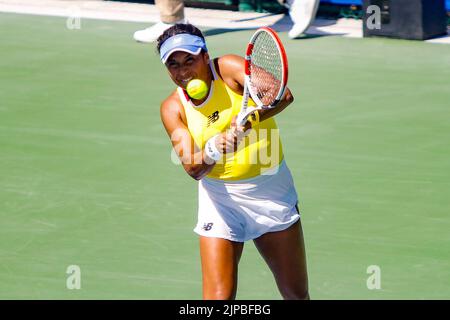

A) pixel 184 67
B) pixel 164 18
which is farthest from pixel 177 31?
pixel 164 18

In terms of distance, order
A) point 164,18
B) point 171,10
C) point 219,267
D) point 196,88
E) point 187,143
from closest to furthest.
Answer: point 196,88 < point 187,143 < point 219,267 < point 171,10 < point 164,18

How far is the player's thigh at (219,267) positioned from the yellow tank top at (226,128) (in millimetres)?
407

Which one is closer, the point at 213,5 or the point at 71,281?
the point at 71,281

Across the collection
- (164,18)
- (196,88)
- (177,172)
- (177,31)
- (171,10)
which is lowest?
(177,172)

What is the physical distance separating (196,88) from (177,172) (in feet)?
12.9

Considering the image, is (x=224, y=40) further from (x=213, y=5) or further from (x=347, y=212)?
(x=347, y=212)

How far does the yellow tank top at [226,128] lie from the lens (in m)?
6.84

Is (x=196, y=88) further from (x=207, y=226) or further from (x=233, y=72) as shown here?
A: (x=207, y=226)

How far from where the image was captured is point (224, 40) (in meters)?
15.0

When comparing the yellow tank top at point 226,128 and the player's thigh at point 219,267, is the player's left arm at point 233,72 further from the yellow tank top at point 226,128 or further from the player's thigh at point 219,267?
the player's thigh at point 219,267

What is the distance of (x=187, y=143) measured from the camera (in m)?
6.75

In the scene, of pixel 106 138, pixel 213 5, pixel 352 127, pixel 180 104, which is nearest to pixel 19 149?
pixel 106 138

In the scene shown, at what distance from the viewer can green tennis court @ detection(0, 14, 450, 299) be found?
8430 mm
